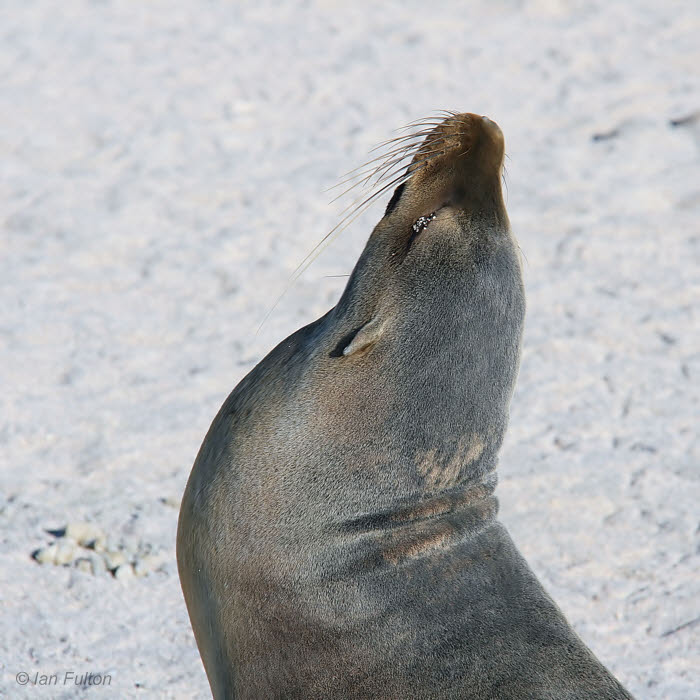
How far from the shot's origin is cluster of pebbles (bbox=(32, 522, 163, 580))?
3.10 meters

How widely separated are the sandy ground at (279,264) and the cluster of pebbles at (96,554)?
0.10ft

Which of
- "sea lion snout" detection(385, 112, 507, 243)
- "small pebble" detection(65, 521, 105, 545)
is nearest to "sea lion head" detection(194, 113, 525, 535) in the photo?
"sea lion snout" detection(385, 112, 507, 243)

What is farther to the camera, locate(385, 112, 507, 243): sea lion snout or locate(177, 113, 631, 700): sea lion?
locate(385, 112, 507, 243): sea lion snout

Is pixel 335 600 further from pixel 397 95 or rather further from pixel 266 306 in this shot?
pixel 397 95

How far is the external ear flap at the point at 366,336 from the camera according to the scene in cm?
211

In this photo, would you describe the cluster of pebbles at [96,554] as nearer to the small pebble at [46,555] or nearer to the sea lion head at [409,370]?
the small pebble at [46,555]

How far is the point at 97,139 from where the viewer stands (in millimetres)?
5789

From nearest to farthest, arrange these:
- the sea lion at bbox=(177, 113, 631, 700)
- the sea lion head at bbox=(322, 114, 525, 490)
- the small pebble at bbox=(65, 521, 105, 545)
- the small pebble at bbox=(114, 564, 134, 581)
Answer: the sea lion at bbox=(177, 113, 631, 700), the sea lion head at bbox=(322, 114, 525, 490), the small pebble at bbox=(114, 564, 134, 581), the small pebble at bbox=(65, 521, 105, 545)

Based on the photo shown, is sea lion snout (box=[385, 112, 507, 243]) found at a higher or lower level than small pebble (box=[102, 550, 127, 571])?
higher

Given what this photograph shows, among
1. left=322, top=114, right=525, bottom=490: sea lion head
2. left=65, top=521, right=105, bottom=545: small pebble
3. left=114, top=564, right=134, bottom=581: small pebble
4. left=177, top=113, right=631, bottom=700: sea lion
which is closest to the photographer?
left=177, top=113, right=631, bottom=700: sea lion

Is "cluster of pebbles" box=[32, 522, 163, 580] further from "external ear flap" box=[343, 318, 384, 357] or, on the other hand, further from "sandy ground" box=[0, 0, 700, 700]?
"external ear flap" box=[343, 318, 384, 357]

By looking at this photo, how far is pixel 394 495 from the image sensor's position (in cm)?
210

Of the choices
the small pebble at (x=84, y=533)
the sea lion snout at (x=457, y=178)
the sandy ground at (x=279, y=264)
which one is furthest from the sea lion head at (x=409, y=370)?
the small pebble at (x=84, y=533)

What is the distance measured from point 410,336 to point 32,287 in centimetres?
293
